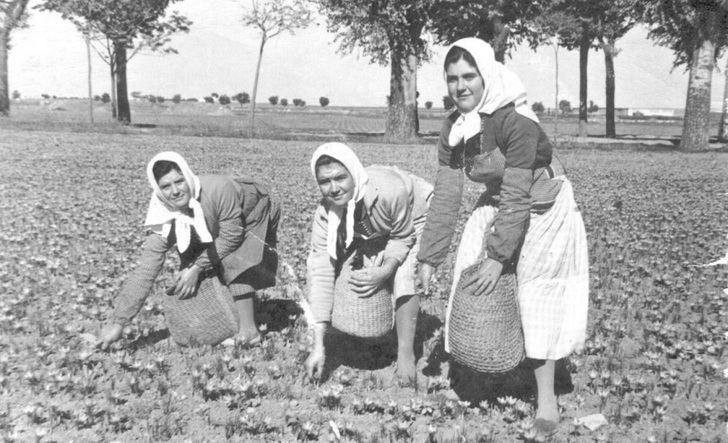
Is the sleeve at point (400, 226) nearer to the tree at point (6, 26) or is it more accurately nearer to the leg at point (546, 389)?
the leg at point (546, 389)

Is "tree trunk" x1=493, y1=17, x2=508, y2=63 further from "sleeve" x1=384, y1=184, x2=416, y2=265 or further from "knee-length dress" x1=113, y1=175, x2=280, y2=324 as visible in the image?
"sleeve" x1=384, y1=184, x2=416, y2=265

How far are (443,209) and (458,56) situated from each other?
→ 0.94 m

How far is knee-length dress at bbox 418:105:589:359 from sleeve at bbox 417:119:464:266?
8 cm

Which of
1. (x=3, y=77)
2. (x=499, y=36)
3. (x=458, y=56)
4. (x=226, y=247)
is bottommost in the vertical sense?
(x=226, y=247)

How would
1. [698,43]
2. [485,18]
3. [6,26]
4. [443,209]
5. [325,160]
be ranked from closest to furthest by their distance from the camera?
[443,209], [325,160], [698,43], [485,18], [6,26]

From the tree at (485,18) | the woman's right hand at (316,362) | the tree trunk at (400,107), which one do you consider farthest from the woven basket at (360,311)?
the tree trunk at (400,107)

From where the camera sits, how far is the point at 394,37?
3059 cm

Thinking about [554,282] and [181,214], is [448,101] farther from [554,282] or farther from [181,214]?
[554,282]

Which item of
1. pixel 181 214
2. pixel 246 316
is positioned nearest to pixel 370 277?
pixel 246 316

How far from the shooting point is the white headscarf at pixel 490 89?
3.88 metres

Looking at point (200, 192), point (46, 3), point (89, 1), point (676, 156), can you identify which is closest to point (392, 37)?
point (676, 156)

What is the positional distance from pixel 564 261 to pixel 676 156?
22.7 meters

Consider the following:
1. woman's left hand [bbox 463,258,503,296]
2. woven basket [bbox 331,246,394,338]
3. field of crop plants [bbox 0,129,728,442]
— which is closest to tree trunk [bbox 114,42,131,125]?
field of crop plants [bbox 0,129,728,442]

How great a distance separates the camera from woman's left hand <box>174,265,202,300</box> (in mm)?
5336
